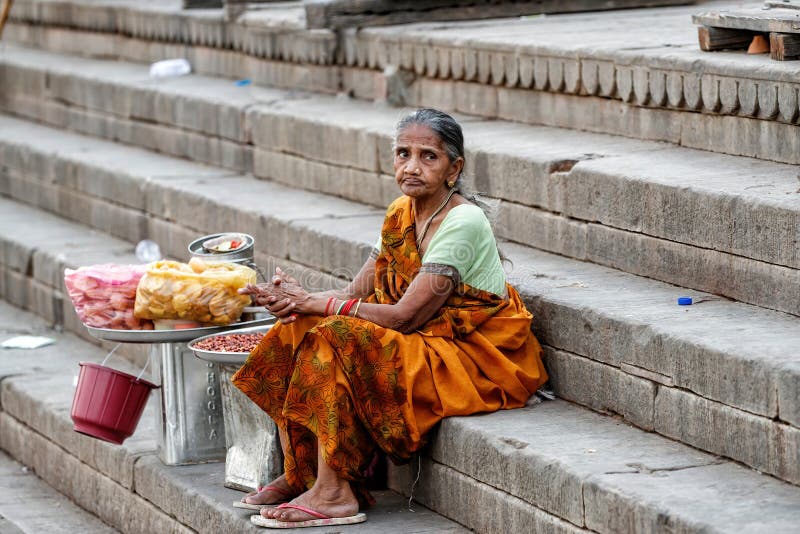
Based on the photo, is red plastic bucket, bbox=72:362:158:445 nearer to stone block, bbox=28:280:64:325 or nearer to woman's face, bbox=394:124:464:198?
woman's face, bbox=394:124:464:198

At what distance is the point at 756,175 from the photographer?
5.28 metres

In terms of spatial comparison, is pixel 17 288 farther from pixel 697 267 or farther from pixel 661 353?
pixel 661 353

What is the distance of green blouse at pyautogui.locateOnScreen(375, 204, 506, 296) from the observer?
4879mm

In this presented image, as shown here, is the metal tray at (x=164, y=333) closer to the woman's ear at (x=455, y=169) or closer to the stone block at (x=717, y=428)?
the woman's ear at (x=455, y=169)

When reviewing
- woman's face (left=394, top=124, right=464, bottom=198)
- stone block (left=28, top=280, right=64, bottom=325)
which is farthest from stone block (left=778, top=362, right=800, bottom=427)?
stone block (left=28, top=280, right=64, bottom=325)

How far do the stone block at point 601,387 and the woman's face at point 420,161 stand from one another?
74cm

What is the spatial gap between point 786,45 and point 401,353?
2037 mm

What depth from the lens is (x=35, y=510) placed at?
21.7 ft

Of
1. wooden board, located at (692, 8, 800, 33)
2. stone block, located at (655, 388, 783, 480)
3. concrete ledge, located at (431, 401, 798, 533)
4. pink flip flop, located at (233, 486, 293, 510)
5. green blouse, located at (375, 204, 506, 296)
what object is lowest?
pink flip flop, located at (233, 486, 293, 510)

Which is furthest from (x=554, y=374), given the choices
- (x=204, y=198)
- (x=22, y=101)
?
(x=22, y=101)

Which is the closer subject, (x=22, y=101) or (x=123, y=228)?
(x=123, y=228)

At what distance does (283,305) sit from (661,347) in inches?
49.9

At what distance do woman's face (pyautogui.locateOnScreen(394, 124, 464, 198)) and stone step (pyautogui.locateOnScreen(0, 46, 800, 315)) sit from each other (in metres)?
0.84

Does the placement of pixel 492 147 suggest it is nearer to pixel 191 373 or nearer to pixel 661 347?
pixel 191 373
